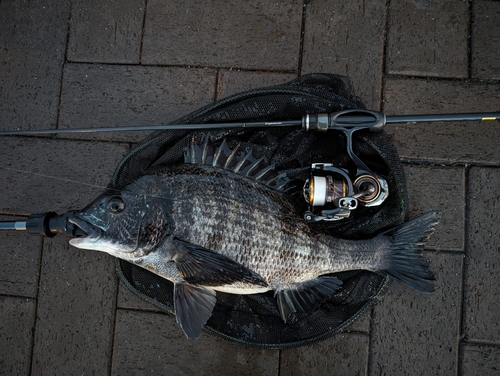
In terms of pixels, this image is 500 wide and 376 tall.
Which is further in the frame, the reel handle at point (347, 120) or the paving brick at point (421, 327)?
the paving brick at point (421, 327)

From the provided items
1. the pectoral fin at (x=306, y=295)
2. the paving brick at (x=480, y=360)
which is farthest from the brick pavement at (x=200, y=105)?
the pectoral fin at (x=306, y=295)

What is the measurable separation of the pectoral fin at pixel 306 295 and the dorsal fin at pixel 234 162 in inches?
29.3

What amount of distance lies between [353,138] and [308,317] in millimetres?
1380

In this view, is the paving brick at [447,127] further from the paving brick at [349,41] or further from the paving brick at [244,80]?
the paving brick at [244,80]

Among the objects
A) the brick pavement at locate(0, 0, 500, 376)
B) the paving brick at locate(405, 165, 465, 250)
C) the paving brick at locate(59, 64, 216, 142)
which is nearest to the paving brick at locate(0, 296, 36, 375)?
the brick pavement at locate(0, 0, 500, 376)

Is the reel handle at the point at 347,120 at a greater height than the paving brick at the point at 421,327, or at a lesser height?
greater

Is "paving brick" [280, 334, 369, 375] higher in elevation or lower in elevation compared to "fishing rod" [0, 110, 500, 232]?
lower

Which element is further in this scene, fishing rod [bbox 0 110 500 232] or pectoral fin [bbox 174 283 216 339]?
pectoral fin [bbox 174 283 216 339]

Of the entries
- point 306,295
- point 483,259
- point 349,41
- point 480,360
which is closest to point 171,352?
point 306,295

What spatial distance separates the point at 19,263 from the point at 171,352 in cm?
150

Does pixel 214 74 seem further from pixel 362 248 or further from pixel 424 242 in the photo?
pixel 424 242

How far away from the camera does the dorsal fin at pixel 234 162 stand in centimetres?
277

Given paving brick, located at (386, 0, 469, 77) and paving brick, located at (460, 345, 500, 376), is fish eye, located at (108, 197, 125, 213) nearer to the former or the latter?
paving brick, located at (386, 0, 469, 77)

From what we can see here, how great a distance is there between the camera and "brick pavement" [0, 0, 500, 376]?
→ 3021mm
